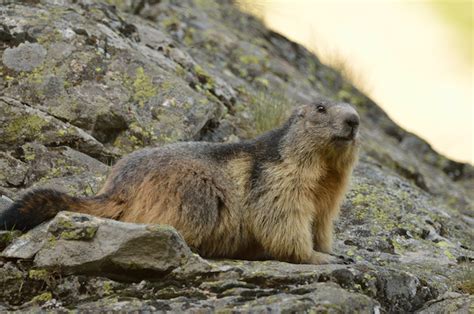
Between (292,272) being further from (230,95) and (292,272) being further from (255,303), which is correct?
(230,95)

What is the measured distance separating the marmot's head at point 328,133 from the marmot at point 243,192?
1 centimetres

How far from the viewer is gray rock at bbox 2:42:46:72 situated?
1044 centimetres

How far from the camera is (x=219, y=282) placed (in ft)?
21.5

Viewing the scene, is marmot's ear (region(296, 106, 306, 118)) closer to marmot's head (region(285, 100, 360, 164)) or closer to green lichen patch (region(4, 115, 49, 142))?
marmot's head (region(285, 100, 360, 164))

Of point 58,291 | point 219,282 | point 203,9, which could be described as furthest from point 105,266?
point 203,9

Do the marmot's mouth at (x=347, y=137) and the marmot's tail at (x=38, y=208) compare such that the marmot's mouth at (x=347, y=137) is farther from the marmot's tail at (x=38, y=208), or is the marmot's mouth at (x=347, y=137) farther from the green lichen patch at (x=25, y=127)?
the green lichen patch at (x=25, y=127)

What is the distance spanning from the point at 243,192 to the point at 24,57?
4.03 metres

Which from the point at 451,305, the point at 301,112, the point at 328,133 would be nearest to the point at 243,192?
the point at 328,133

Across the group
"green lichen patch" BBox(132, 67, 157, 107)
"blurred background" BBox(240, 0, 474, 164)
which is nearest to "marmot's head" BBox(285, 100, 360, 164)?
"green lichen patch" BBox(132, 67, 157, 107)

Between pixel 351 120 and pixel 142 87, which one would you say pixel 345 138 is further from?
pixel 142 87

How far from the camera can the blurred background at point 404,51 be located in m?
18.1

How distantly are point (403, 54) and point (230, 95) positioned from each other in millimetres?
9885

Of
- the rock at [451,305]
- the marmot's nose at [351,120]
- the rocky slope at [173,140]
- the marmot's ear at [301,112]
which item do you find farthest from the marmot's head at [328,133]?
the rock at [451,305]

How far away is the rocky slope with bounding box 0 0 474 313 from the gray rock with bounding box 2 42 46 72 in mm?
22
